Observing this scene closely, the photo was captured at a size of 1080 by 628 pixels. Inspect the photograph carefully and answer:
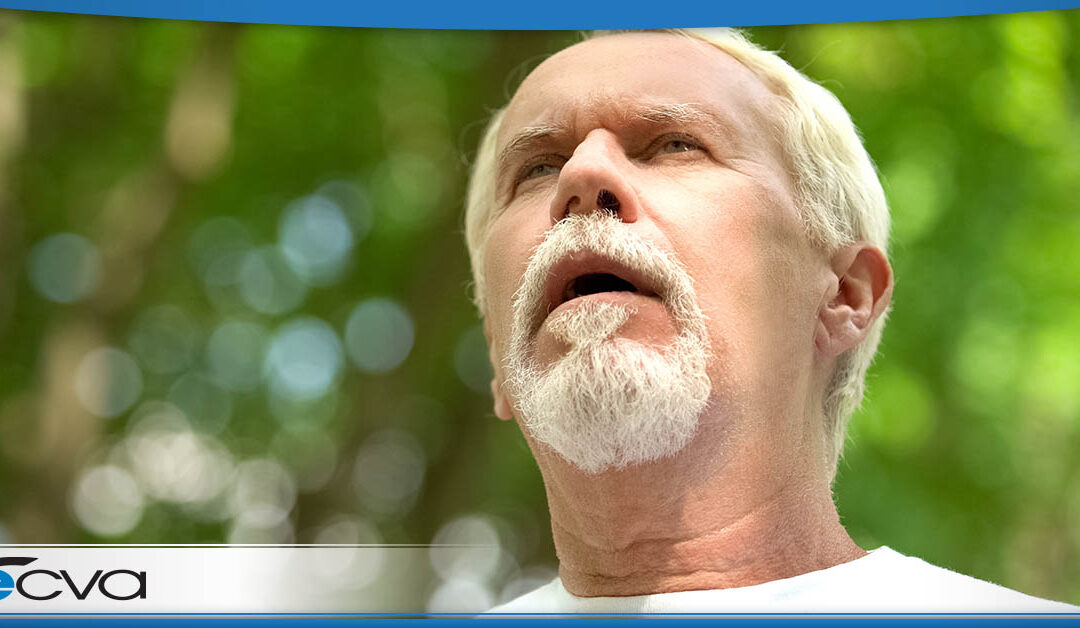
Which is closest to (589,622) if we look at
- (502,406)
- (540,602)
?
(540,602)

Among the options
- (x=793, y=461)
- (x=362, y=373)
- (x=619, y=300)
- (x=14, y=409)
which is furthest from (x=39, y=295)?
(x=793, y=461)

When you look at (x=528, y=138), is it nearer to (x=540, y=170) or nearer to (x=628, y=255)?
(x=540, y=170)

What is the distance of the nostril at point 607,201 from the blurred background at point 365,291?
0.81m

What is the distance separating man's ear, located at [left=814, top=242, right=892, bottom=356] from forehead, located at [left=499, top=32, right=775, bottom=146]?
0.36m

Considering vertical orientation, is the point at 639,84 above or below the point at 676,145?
above

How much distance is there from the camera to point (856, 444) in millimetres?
2746

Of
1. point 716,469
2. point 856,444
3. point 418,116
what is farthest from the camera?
point 418,116

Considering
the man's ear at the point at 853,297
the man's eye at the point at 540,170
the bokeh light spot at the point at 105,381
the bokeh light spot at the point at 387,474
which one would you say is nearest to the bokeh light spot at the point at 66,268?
the bokeh light spot at the point at 105,381

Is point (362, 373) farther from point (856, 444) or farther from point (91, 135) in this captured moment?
point (856, 444)

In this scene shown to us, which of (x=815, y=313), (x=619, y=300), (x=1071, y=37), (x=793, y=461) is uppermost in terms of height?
(x=1071, y=37)

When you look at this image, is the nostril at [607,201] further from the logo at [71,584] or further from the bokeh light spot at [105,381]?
the bokeh light spot at [105,381]

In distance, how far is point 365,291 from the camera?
3.33 meters

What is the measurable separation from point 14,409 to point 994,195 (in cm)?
279

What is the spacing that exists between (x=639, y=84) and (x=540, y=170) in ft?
1.00
